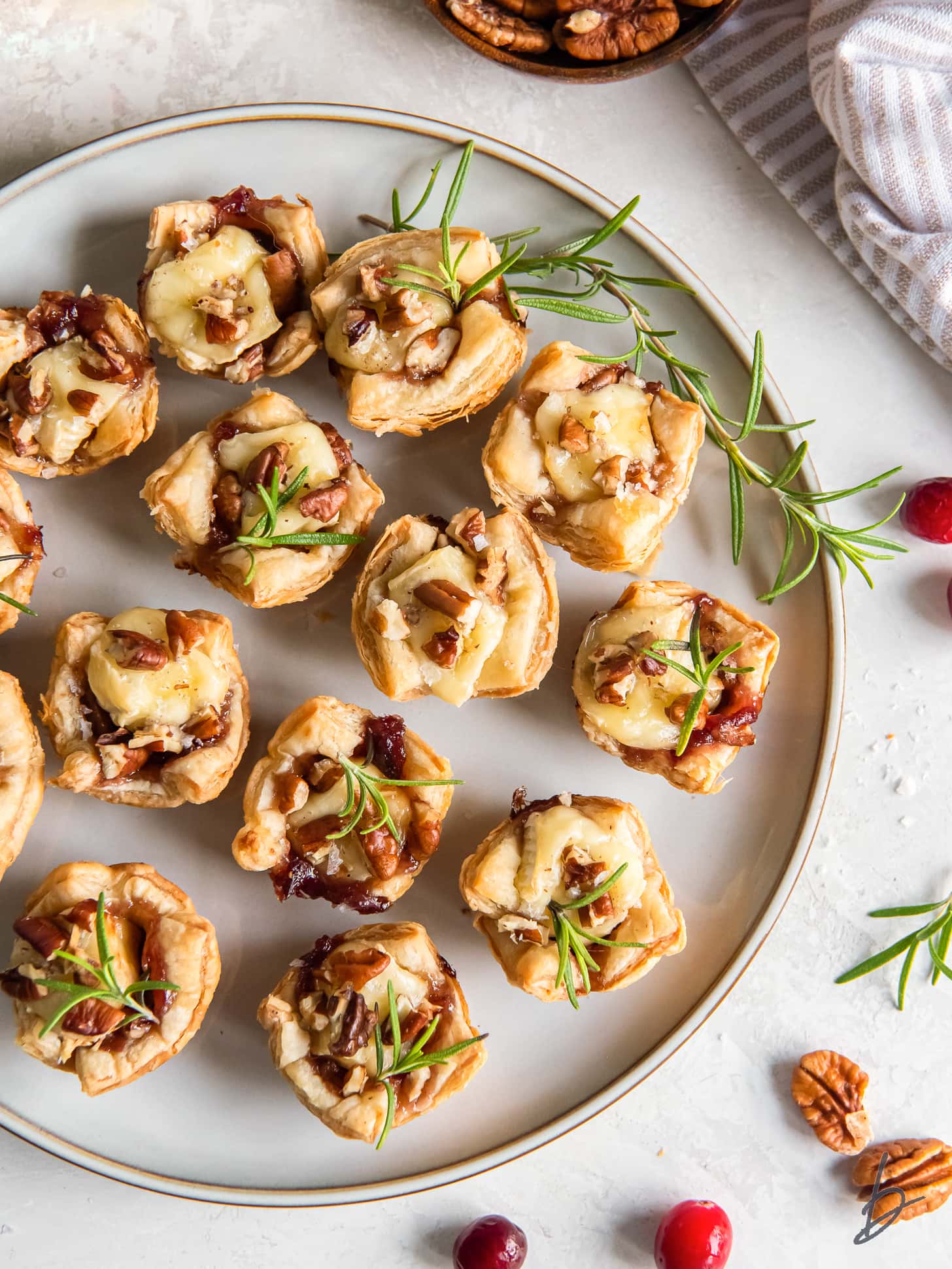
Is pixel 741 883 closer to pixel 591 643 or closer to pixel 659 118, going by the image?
pixel 591 643

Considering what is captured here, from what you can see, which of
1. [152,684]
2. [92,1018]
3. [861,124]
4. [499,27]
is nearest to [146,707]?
[152,684]

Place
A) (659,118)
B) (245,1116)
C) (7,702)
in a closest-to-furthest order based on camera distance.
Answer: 1. (7,702)
2. (245,1116)
3. (659,118)

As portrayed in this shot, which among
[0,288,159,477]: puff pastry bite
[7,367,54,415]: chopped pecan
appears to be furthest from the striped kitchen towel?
[7,367,54,415]: chopped pecan

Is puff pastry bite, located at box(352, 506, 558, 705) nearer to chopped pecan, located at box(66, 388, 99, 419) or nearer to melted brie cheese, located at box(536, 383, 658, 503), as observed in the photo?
melted brie cheese, located at box(536, 383, 658, 503)

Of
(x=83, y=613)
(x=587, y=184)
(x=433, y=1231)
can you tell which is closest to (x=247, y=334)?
(x=83, y=613)

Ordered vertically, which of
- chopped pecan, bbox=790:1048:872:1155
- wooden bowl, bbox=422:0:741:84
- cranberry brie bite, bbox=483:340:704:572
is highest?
wooden bowl, bbox=422:0:741:84

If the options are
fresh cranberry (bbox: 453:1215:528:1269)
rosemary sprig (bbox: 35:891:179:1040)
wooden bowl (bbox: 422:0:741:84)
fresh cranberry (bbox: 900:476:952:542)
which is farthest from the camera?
fresh cranberry (bbox: 900:476:952:542)

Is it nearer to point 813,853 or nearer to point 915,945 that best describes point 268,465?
point 813,853
